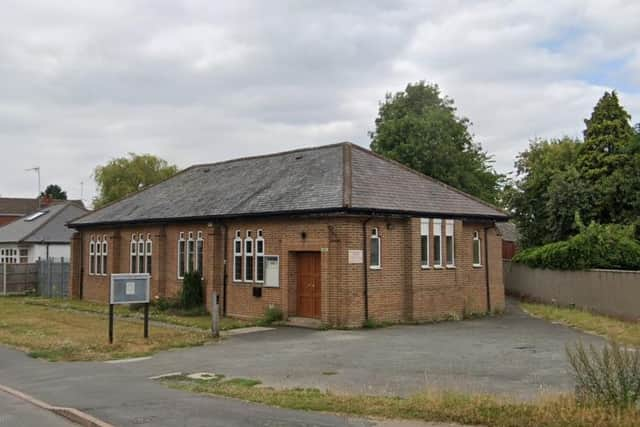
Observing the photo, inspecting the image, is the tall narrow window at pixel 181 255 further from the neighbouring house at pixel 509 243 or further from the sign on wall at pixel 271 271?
the neighbouring house at pixel 509 243

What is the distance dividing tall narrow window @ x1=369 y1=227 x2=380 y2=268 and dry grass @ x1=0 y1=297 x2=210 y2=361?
592 cm

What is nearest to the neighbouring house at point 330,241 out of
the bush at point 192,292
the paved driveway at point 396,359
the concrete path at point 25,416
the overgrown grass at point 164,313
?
the bush at point 192,292

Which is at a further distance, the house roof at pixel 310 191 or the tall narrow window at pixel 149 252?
the tall narrow window at pixel 149 252

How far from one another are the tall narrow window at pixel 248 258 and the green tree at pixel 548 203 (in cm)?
1538

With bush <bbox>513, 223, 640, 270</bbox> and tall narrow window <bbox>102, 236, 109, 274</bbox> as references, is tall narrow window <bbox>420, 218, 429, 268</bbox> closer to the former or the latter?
bush <bbox>513, 223, 640, 270</bbox>

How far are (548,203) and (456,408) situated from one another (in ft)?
87.5

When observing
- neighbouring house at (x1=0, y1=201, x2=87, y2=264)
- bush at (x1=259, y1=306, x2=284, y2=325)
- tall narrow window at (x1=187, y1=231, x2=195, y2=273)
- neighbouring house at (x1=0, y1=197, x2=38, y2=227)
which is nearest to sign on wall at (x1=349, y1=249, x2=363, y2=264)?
bush at (x1=259, y1=306, x2=284, y2=325)

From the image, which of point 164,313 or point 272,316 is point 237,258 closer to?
point 272,316

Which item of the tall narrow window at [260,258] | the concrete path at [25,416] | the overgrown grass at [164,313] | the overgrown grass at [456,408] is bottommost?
the concrete path at [25,416]

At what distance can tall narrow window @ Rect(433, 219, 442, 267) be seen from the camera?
79.3 feet

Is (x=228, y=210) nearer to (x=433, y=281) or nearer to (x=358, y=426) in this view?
(x=433, y=281)

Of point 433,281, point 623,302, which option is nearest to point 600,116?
point 623,302

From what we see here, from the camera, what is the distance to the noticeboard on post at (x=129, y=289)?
1752 centimetres

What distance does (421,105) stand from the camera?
164 feet
